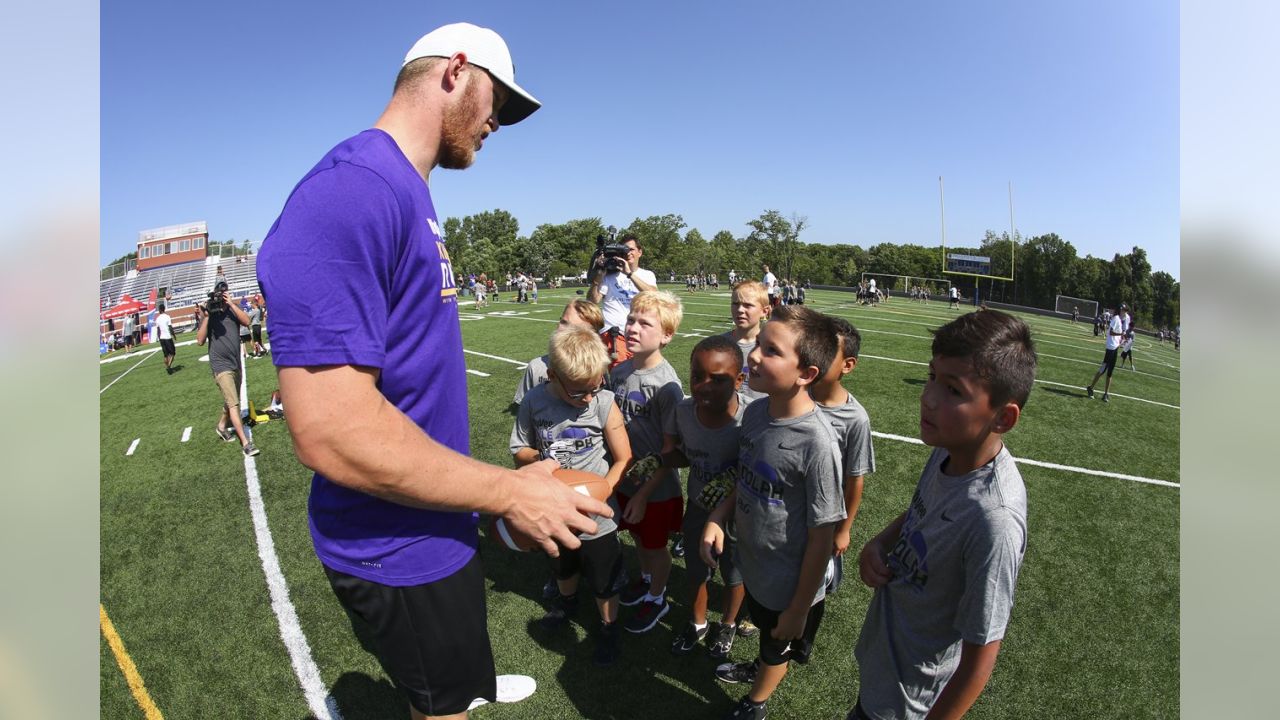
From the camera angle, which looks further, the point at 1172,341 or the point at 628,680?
the point at 1172,341

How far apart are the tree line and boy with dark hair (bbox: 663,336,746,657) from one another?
39.5m

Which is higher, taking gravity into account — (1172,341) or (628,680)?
(1172,341)

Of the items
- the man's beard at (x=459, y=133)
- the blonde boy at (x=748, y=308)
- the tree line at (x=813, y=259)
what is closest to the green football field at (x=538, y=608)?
the blonde boy at (x=748, y=308)

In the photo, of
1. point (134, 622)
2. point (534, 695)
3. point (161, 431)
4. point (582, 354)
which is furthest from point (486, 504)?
point (161, 431)

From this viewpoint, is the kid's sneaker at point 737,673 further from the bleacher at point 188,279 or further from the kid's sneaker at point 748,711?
the bleacher at point 188,279

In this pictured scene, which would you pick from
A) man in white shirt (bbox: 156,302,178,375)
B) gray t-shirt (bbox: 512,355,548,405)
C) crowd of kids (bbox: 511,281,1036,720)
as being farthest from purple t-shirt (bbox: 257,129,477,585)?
man in white shirt (bbox: 156,302,178,375)

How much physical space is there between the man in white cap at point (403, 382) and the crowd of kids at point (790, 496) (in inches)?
23.6

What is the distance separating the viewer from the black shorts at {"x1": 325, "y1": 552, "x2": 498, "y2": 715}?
1571 millimetres

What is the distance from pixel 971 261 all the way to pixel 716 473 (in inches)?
2542

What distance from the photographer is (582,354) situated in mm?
3297

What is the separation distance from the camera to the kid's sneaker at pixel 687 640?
3.69 metres

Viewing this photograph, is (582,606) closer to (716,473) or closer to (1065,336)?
(716,473)

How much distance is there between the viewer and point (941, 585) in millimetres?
1980

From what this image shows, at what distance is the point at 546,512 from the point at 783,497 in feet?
5.29
